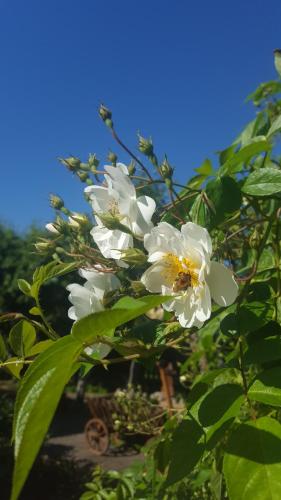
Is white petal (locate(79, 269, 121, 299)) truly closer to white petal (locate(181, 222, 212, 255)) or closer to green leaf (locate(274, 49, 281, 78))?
white petal (locate(181, 222, 212, 255))

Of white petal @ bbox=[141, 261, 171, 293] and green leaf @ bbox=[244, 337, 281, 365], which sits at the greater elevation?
white petal @ bbox=[141, 261, 171, 293]

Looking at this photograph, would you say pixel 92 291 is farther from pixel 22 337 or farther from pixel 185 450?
pixel 185 450

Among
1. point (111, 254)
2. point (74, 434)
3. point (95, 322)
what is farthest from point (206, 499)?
point (74, 434)

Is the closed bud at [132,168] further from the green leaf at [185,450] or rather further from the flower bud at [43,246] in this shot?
the green leaf at [185,450]

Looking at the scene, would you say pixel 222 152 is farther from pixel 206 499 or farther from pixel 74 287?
pixel 206 499

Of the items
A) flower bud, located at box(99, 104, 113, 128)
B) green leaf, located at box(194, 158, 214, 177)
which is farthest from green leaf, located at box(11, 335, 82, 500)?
green leaf, located at box(194, 158, 214, 177)

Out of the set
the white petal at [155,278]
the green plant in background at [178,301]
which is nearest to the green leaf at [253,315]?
the green plant in background at [178,301]

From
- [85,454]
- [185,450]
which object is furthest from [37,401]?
[85,454]
